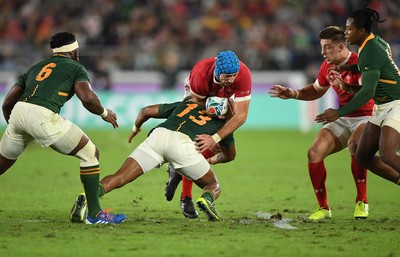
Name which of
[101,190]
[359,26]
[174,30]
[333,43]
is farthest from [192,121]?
[174,30]

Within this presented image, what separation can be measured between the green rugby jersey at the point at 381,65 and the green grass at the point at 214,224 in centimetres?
156

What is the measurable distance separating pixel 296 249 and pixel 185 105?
2.81 metres

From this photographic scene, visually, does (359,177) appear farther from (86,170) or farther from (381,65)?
(86,170)

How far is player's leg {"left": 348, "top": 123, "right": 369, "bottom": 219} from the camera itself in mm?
9992

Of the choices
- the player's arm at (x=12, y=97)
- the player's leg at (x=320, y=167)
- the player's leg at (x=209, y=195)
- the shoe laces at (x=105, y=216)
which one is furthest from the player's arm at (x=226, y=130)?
the player's arm at (x=12, y=97)

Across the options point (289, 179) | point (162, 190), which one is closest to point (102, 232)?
point (162, 190)

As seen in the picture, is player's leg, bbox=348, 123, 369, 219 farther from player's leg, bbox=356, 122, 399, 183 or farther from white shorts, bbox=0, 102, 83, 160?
white shorts, bbox=0, 102, 83, 160

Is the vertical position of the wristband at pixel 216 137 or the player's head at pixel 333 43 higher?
the player's head at pixel 333 43

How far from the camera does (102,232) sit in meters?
8.31

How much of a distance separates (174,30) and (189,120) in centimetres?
1870

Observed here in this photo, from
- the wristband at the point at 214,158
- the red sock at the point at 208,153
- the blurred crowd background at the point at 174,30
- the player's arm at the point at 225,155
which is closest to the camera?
the player's arm at the point at 225,155

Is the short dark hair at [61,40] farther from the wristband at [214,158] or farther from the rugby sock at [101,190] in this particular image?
the wristband at [214,158]

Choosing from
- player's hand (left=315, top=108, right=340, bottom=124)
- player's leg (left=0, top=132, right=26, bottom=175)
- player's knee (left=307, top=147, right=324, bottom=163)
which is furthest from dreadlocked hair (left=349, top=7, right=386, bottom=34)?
player's leg (left=0, top=132, right=26, bottom=175)

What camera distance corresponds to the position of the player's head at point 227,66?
9.12 m
